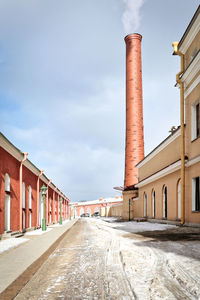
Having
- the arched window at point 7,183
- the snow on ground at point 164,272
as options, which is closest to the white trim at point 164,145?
the arched window at point 7,183

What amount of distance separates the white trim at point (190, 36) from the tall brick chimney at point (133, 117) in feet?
57.9

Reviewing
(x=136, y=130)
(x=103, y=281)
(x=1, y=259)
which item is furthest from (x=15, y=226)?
(x=136, y=130)

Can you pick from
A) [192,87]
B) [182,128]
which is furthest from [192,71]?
[182,128]

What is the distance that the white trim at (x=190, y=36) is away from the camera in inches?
573

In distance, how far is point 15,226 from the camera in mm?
13938

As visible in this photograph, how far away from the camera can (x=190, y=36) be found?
1555 cm

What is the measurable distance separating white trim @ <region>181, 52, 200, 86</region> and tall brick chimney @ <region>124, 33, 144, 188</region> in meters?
18.3

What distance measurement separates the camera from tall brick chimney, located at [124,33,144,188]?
34062mm

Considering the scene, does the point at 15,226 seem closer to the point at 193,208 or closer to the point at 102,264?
the point at 193,208

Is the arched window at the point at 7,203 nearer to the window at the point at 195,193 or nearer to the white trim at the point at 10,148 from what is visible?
the white trim at the point at 10,148

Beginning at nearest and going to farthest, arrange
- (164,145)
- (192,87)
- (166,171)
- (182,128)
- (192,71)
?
1. (192,71)
2. (192,87)
3. (182,128)
4. (166,171)
5. (164,145)

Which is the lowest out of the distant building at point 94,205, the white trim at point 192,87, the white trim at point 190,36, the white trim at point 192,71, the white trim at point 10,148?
the distant building at point 94,205

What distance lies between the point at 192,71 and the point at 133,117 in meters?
19.4

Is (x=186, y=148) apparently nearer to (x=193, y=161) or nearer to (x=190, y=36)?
(x=193, y=161)
